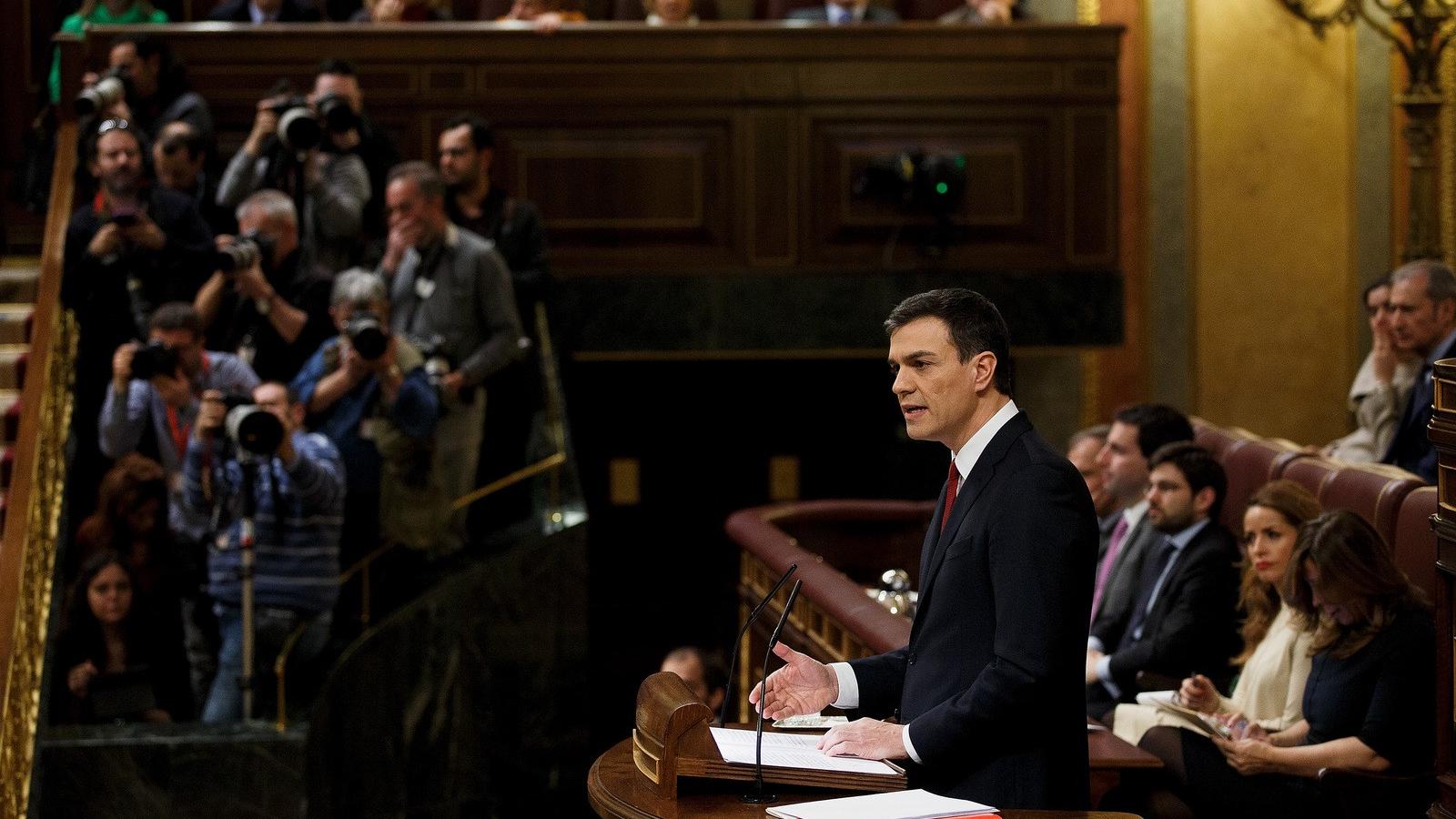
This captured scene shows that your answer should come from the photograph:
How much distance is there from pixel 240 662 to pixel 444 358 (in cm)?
123

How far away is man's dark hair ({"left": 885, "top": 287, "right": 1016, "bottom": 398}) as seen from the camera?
226 cm

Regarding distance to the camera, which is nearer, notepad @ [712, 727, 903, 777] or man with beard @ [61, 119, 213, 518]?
notepad @ [712, 727, 903, 777]

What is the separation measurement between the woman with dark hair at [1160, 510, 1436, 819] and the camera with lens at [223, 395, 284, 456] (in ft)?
7.91

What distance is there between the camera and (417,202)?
5.69 m

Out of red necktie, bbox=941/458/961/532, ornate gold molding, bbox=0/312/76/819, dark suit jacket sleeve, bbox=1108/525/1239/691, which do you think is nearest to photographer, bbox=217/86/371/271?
ornate gold molding, bbox=0/312/76/819

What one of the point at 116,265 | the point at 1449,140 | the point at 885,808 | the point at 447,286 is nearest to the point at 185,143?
the point at 116,265

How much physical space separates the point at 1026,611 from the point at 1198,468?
2.08 m

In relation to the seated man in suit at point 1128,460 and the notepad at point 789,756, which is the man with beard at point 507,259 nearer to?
the seated man in suit at point 1128,460

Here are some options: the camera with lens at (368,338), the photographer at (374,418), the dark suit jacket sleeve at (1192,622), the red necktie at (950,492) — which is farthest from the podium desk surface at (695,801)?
the photographer at (374,418)

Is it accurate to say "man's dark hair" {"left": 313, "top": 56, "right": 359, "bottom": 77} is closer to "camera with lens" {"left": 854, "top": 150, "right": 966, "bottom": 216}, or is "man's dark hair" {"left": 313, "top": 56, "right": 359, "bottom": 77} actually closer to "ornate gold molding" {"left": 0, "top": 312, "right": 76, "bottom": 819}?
"ornate gold molding" {"left": 0, "top": 312, "right": 76, "bottom": 819}

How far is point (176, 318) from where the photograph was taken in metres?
4.98

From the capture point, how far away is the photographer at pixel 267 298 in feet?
18.1

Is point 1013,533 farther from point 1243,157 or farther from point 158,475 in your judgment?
point 1243,157

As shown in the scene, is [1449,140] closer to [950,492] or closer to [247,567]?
[247,567]
